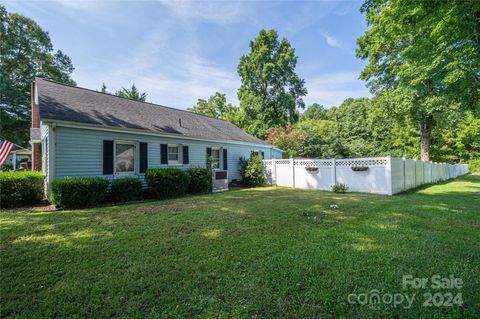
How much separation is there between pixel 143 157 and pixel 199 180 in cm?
273

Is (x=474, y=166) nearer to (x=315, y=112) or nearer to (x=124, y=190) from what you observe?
(x=315, y=112)

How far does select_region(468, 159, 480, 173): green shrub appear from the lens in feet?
89.9

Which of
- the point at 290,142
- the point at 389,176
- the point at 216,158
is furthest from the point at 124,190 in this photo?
the point at 290,142

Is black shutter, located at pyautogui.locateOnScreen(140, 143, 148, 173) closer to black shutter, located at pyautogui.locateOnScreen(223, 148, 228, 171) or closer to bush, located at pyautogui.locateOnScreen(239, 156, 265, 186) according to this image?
black shutter, located at pyautogui.locateOnScreen(223, 148, 228, 171)

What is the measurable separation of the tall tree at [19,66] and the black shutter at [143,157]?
1993 cm

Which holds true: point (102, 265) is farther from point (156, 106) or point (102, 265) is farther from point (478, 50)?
point (156, 106)

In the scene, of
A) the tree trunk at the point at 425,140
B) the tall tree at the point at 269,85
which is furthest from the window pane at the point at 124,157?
the tree trunk at the point at 425,140

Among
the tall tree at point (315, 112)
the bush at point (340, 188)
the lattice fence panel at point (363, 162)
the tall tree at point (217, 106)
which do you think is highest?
the tall tree at point (315, 112)

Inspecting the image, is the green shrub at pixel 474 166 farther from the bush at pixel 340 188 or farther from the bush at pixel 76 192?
the bush at pixel 76 192

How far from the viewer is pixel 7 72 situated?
21000 mm

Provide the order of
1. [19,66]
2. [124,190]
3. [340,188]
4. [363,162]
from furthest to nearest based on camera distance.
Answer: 1. [19,66]
2. [340,188]
3. [363,162]
4. [124,190]

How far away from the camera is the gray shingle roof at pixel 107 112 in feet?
26.4

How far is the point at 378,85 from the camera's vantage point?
59.9 ft

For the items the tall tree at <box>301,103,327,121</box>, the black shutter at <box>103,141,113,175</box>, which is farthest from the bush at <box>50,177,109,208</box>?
the tall tree at <box>301,103,327,121</box>
